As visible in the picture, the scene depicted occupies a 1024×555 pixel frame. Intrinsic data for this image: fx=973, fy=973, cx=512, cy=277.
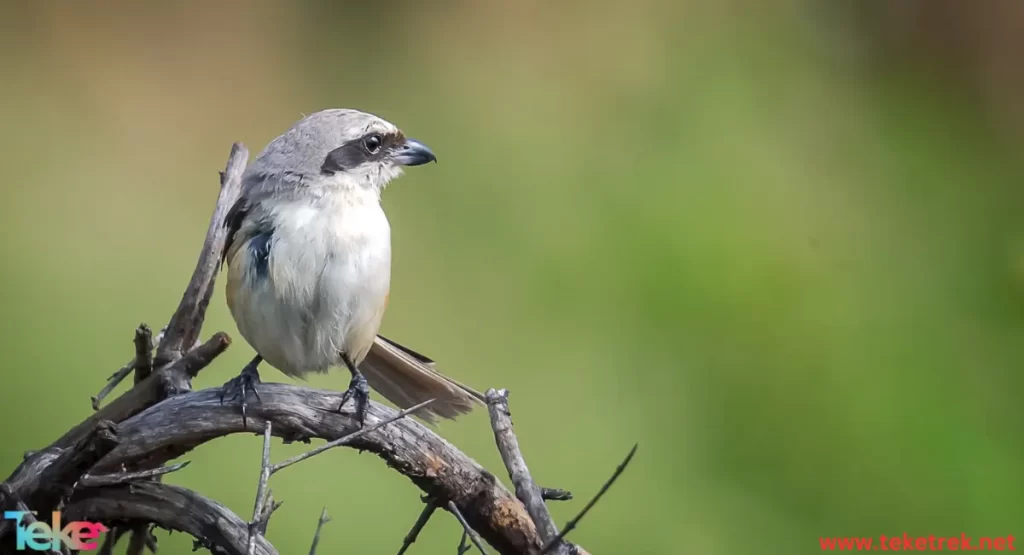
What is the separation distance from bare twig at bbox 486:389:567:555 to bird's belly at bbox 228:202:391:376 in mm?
426

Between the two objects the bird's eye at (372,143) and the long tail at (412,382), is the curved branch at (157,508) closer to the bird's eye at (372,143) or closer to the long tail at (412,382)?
the long tail at (412,382)

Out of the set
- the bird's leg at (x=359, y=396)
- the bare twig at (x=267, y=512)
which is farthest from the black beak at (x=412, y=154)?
the bare twig at (x=267, y=512)

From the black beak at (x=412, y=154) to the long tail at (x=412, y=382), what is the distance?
37 centimetres

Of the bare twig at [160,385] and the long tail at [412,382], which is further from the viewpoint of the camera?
the long tail at [412,382]

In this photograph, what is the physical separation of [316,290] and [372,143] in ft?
1.04

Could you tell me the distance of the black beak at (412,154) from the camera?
6.23 feet

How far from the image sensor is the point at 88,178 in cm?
291

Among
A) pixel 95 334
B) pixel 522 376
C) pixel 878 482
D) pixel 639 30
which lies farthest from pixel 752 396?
pixel 95 334

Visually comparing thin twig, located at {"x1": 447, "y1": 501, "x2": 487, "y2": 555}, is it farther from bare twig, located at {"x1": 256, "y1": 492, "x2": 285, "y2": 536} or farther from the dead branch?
bare twig, located at {"x1": 256, "y1": 492, "x2": 285, "y2": 536}

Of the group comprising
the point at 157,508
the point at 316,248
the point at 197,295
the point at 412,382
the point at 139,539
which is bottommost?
the point at 139,539

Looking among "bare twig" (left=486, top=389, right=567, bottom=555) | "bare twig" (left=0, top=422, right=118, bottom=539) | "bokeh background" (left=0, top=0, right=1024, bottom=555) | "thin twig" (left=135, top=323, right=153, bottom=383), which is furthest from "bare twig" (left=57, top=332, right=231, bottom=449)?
"bokeh background" (left=0, top=0, right=1024, bottom=555)

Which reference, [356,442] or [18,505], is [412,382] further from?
[18,505]

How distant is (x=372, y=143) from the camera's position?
1845 mm

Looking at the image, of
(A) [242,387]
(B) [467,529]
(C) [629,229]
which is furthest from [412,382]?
(C) [629,229]
